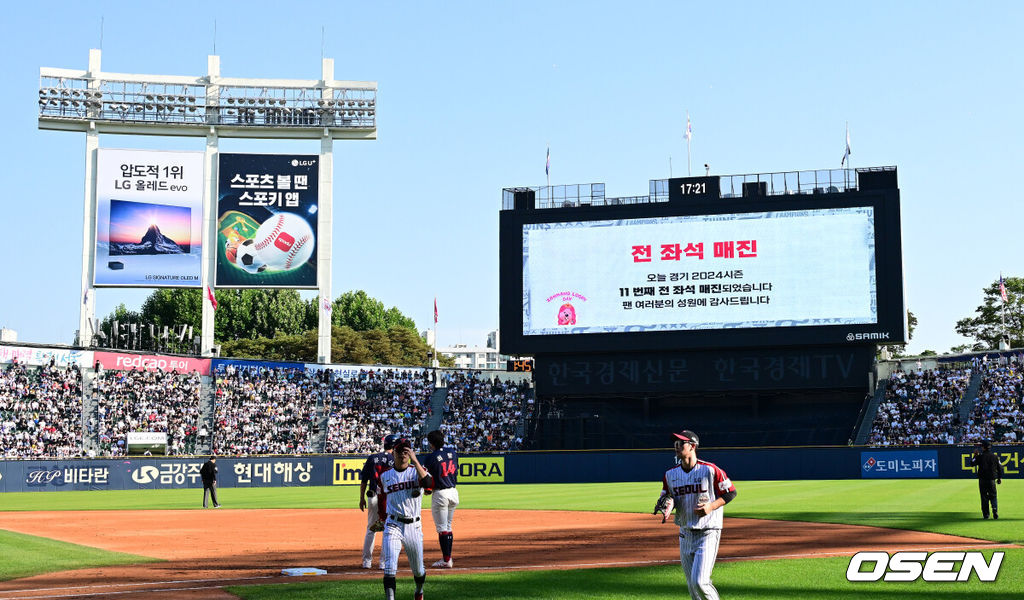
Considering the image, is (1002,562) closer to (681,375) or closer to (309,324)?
(681,375)

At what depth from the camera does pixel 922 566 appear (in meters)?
15.6

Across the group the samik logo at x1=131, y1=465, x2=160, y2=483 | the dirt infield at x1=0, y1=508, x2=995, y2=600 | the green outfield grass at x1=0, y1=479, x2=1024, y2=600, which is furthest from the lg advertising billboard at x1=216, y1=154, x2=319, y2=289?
the dirt infield at x1=0, y1=508, x2=995, y2=600

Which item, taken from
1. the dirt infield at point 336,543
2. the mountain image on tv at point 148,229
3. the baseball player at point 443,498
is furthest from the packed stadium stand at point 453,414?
the baseball player at point 443,498

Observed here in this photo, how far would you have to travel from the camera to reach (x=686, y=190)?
53312mm

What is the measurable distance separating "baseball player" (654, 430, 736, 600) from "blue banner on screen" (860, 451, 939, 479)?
3866 centimetres

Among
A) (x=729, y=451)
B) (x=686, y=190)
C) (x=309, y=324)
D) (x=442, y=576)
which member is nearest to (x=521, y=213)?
(x=686, y=190)

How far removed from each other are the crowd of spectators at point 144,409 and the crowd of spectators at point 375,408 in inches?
298

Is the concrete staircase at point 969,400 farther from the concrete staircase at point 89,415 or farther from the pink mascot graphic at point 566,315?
the concrete staircase at point 89,415

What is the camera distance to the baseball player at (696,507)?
10.7 meters

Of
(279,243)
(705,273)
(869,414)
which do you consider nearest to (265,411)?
(279,243)

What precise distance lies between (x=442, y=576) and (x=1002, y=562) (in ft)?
27.3

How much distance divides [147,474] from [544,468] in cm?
1801

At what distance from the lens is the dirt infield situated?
51.4ft

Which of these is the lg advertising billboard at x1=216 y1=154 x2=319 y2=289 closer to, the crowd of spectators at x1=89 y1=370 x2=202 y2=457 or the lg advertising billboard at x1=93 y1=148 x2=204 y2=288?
the lg advertising billboard at x1=93 y1=148 x2=204 y2=288
